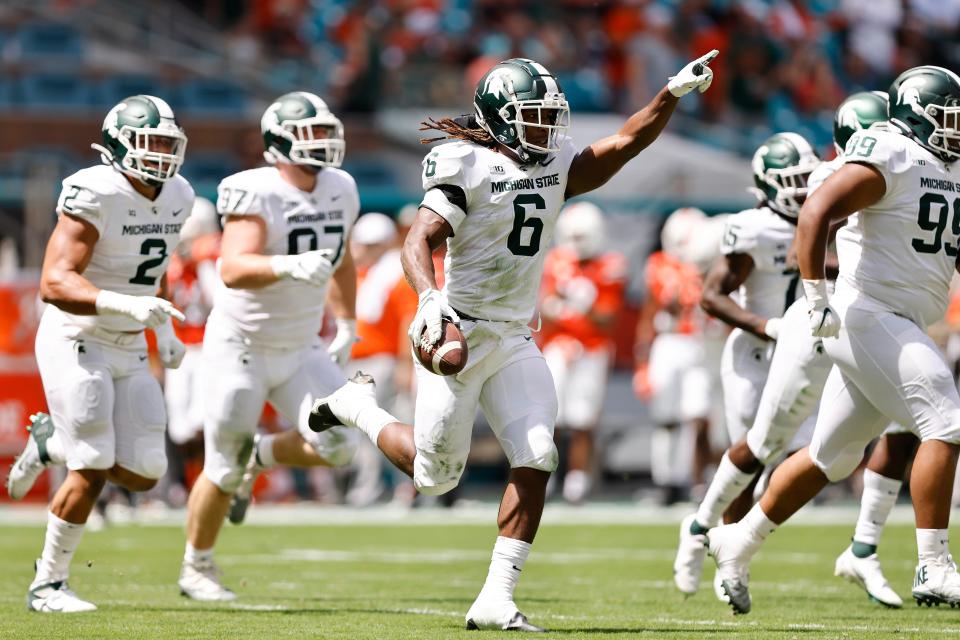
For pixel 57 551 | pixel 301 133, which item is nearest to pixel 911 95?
pixel 301 133

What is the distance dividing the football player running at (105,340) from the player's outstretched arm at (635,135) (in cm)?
171

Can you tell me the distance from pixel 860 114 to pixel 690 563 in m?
1.94

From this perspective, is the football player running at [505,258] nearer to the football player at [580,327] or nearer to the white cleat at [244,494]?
the white cleat at [244,494]

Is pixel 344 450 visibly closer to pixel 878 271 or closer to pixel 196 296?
pixel 878 271

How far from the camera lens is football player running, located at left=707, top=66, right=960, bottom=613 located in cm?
535

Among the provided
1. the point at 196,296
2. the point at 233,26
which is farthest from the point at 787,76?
the point at 196,296

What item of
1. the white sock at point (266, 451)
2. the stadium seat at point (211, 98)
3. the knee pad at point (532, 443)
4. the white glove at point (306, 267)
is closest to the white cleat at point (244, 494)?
the white sock at point (266, 451)

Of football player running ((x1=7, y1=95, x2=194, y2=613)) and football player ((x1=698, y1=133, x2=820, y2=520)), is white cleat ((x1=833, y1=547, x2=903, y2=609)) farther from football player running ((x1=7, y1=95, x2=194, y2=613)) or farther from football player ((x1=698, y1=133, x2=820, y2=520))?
football player running ((x1=7, y1=95, x2=194, y2=613))

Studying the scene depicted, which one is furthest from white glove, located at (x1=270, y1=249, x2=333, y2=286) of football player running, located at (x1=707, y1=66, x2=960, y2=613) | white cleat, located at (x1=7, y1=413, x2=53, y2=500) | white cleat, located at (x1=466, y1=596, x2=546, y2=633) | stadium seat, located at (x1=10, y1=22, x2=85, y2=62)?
stadium seat, located at (x1=10, y1=22, x2=85, y2=62)

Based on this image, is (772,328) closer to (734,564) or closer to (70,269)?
(734,564)

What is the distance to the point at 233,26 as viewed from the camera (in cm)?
1723

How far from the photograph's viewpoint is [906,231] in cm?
551

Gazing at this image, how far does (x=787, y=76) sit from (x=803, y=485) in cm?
1289

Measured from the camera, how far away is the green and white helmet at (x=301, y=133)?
257 inches
